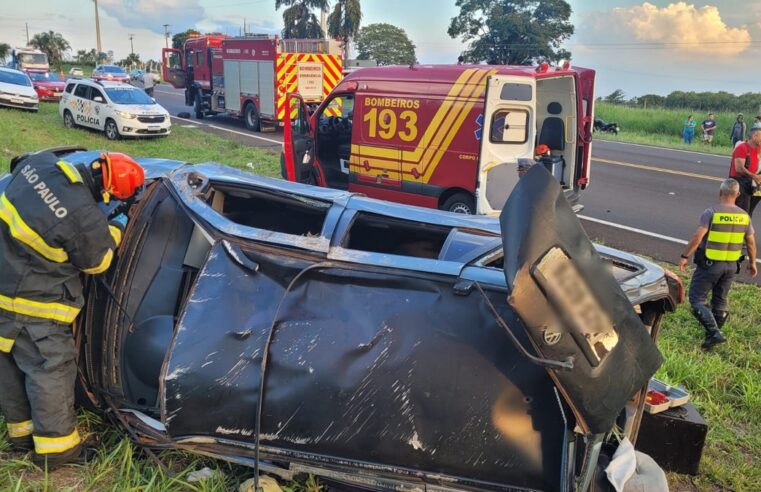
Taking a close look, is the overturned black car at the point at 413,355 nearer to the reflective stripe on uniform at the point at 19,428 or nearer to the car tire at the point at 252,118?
the reflective stripe on uniform at the point at 19,428

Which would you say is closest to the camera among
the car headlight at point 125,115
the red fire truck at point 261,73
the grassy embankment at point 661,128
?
the car headlight at point 125,115

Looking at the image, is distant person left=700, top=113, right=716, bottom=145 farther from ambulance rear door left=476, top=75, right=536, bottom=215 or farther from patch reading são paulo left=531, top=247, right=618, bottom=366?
patch reading são paulo left=531, top=247, right=618, bottom=366

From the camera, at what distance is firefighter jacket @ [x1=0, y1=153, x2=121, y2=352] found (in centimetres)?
262

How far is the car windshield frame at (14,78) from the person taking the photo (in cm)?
1873

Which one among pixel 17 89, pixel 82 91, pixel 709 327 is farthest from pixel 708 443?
pixel 17 89

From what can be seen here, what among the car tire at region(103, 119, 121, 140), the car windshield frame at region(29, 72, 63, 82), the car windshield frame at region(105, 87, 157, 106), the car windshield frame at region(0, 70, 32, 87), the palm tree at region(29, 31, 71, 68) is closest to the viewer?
the car tire at region(103, 119, 121, 140)

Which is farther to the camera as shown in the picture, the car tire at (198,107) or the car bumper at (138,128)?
the car tire at (198,107)

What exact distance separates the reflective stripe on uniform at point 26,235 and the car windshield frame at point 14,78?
19263mm

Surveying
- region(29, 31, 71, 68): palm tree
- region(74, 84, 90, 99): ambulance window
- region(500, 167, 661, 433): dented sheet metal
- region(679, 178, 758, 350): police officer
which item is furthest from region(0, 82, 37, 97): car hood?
region(29, 31, 71, 68): palm tree

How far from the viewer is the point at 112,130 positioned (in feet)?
47.2

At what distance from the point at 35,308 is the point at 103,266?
354mm

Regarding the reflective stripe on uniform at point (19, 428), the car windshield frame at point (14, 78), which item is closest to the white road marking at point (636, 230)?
the reflective stripe on uniform at point (19, 428)

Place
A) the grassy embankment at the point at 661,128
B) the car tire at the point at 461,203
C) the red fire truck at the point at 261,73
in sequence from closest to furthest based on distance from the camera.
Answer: the car tire at the point at 461,203 < the red fire truck at the point at 261,73 < the grassy embankment at the point at 661,128

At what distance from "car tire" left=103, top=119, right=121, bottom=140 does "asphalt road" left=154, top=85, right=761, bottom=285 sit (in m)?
2.94
